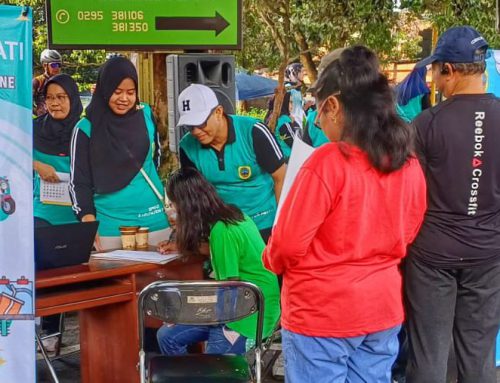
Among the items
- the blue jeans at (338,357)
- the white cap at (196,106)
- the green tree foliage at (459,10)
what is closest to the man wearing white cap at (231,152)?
the white cap at (196,106)

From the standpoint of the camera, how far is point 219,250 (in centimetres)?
319

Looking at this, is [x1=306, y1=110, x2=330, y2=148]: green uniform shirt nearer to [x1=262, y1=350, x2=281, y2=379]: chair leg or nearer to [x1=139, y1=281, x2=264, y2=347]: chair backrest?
[x1=262, y1=350, x2=281, y2=379]: chair leg

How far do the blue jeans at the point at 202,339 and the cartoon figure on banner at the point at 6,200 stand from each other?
2.86 feet

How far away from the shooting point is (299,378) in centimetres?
227

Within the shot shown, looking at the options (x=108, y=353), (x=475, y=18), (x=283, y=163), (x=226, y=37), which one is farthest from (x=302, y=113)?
(x=108, y=353)

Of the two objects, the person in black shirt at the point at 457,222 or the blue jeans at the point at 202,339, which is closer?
the person in black shirt at the point at 457,222

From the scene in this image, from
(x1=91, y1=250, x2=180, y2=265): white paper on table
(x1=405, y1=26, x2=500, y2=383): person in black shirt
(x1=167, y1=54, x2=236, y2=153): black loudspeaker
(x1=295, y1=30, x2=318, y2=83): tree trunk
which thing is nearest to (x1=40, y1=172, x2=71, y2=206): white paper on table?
(x1=167, y1=54, x2=236, y2=153): black loudspeaker

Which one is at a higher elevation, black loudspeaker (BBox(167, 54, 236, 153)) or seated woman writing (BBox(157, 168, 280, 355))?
black loudspeaker (BBox(167, 54, 236, 153))

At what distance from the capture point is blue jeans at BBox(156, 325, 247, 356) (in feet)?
10.5

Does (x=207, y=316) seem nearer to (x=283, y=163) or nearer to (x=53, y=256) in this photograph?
(x=53, y=256)

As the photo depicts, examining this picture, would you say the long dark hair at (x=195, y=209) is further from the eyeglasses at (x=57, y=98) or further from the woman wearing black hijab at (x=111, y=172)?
the eyeglasses at (x=57, y=98)

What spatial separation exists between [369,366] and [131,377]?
64.5 inches

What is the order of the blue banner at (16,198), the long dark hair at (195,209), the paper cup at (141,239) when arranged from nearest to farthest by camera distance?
1. the blue banner at (16,198)
2. the long dark hair at (195,209)
3. the paper cup at (141,239)

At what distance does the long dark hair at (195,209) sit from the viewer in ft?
10.8
